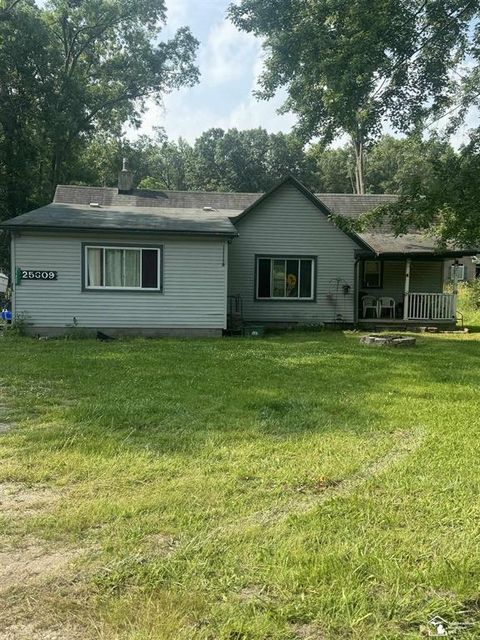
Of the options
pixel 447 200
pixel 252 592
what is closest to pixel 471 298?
pixel 447 200

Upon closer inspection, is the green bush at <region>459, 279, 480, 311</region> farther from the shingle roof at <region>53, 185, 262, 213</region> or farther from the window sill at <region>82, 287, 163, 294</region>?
the window sill at <region>82, 287, 163, 294</region>

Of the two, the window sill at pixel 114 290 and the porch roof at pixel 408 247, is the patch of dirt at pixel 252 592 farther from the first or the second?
the porch roof at pixel 408 247

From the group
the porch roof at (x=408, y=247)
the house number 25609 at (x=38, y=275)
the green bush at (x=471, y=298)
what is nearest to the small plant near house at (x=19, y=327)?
the house number 25609 at (x=38, y=275)

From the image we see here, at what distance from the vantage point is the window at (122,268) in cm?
1306

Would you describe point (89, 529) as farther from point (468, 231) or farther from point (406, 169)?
point (406, 169)

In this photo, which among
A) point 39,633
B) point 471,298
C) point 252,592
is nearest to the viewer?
point 39,633

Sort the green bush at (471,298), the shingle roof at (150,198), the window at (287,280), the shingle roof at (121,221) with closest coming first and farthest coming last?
the shingle roof at (121,221) < the window at (287,280) < the shingle roof at (150,198) < the green bush at (471,298)

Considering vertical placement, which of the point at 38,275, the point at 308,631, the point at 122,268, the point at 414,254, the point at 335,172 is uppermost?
the point at 335,172

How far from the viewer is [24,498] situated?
330 cm

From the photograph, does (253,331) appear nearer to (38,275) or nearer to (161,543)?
(38,275)

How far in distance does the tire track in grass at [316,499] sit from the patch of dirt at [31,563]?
59 cm

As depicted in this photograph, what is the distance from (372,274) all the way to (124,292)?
9.10 meters

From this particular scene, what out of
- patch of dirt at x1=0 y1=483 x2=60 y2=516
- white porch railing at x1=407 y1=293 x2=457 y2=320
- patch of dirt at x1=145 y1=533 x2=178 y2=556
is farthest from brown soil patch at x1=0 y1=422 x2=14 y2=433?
white porch railing at x1=407 y1=293 x2=457 y2=320

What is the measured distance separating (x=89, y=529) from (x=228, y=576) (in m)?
0.95
